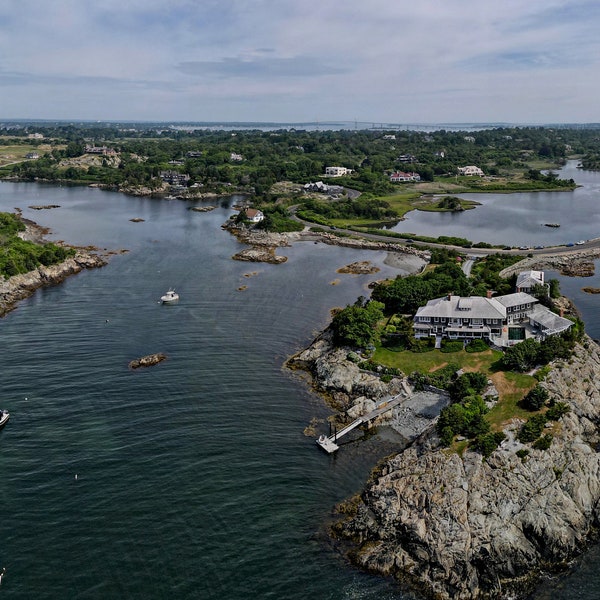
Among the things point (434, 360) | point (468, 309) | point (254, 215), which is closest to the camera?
point (434, 360)

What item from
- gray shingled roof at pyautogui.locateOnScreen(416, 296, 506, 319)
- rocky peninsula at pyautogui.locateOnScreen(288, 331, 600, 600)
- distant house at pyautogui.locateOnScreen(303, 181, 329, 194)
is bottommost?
rocky peninsula at pyautogui.locateOnScreen(288, 331, 600, 600)

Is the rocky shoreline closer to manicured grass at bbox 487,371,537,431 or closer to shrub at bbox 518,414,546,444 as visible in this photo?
manicured grass at bbox 487,371,537,431

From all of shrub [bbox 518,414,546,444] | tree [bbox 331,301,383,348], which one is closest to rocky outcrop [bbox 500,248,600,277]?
tree [bbox 331,301,383,348]

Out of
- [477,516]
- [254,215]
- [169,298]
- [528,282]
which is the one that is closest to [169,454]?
[477,516]

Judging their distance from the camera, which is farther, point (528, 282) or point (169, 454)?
point (528, 282)

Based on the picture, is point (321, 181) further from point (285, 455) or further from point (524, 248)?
point (285, 455)

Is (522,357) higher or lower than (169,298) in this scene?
higher

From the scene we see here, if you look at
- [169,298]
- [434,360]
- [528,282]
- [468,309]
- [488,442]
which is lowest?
[488,442]

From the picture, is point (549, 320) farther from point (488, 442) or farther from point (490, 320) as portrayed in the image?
point (488, 442)
